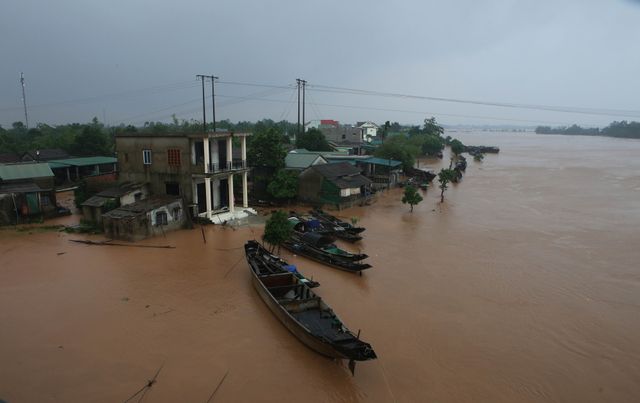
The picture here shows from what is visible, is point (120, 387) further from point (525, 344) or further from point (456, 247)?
point (456, 247)

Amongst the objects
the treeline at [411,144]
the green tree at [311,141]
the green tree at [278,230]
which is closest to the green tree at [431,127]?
the treeline at [411,144]

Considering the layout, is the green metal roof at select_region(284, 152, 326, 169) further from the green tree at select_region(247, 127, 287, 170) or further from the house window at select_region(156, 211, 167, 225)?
the house window at select_region(156, 211, 167, 225)

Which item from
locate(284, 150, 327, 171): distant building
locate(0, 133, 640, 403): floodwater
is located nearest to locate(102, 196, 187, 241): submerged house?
locate(0, 133, 640, 403): floodwater

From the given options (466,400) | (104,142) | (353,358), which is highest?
(104,142)

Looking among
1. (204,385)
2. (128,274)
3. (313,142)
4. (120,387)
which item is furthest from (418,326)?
(313,142)

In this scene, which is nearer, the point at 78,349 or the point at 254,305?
the point at 78,349

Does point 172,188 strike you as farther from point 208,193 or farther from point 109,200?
point 109,200
